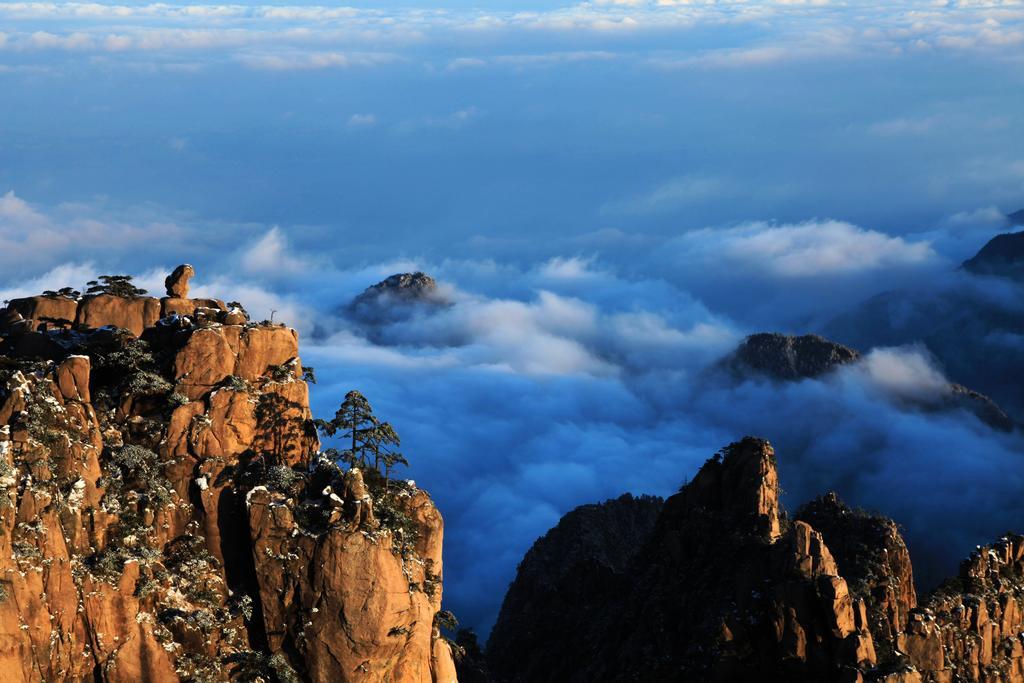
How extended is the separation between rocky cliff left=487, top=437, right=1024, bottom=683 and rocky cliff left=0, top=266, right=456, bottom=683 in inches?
1285

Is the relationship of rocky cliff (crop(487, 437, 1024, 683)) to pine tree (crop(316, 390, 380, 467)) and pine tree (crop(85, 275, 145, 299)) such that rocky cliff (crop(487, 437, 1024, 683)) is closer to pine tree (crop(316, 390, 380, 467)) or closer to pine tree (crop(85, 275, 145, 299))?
pine tree (crop(316, 390, 380, 467))

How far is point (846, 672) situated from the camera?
10256cm

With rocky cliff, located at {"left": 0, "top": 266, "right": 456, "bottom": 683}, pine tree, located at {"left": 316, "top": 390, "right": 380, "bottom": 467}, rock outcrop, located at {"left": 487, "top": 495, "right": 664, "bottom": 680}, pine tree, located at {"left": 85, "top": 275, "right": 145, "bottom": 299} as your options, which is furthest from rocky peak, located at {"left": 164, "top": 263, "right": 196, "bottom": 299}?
rock outcrop, located at {"left": 487, "top": 495, "right": 664, "bottom": 680}

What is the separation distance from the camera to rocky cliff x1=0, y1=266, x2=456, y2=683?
78.9 meters

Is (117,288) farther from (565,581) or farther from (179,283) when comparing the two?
(565,581)

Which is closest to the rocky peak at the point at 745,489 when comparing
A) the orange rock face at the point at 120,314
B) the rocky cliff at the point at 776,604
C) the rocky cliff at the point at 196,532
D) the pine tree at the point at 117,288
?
the rocky cliff at the point at 776,604

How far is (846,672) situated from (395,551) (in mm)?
36731

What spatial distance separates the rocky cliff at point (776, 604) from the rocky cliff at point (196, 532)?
32.6m

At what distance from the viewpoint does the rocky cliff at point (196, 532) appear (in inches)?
3105

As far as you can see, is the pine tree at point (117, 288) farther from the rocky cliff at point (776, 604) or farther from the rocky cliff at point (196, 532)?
the rocky cliff at point (776, 604)

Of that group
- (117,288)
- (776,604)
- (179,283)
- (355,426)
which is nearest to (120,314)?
(117,288)

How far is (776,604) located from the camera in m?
109

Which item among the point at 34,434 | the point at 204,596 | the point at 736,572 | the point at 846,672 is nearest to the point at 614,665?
the point at 736,572

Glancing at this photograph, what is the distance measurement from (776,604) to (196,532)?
45570 millimetres
